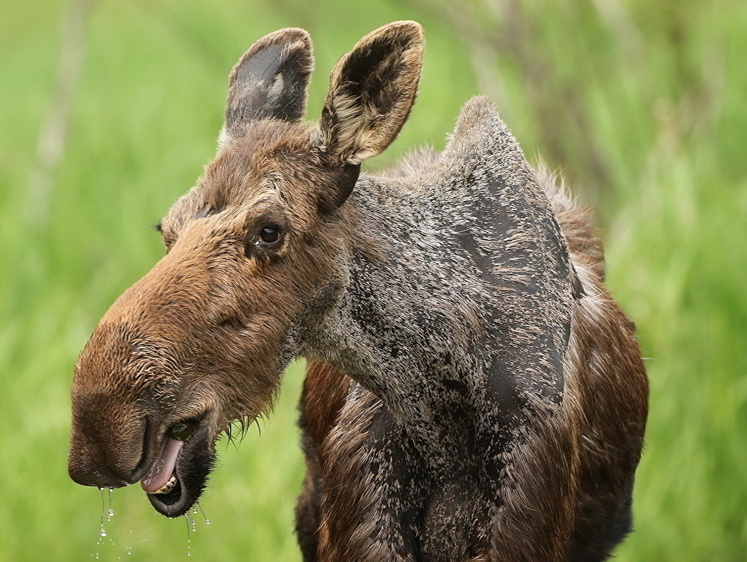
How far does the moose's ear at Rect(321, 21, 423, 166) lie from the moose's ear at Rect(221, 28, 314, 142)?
0.33m

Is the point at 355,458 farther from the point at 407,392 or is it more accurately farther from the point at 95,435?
the point at 95,435

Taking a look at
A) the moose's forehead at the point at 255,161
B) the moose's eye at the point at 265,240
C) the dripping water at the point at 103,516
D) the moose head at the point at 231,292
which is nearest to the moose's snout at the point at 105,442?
the moose head at the point at 231,292

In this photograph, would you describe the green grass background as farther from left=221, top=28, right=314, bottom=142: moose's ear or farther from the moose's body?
left=221, top=28, right=314, bottom=142: moose's ear

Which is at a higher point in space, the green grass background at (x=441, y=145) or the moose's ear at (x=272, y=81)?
the green grass background at (x=441, y=145)

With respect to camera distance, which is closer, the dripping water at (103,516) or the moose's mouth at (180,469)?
the moose's mouth at (180,469)

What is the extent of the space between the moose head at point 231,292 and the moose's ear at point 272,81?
113 millimetres

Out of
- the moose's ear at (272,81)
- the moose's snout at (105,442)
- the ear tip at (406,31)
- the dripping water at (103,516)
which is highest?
the moose's ear at (272,81)

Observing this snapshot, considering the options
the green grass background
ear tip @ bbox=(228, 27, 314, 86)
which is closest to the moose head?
ear tip @ bbox=(228, 27, 314, 86)

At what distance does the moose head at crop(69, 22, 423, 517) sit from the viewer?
2754 millimetres

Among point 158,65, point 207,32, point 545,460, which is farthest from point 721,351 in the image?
point 158,65

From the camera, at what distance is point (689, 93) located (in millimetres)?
9547

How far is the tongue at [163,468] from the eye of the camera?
9.36 feet

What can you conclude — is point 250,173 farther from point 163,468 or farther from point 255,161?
point 163,468

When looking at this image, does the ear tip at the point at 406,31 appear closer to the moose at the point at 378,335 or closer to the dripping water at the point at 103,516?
the moose at the point at 378,335
